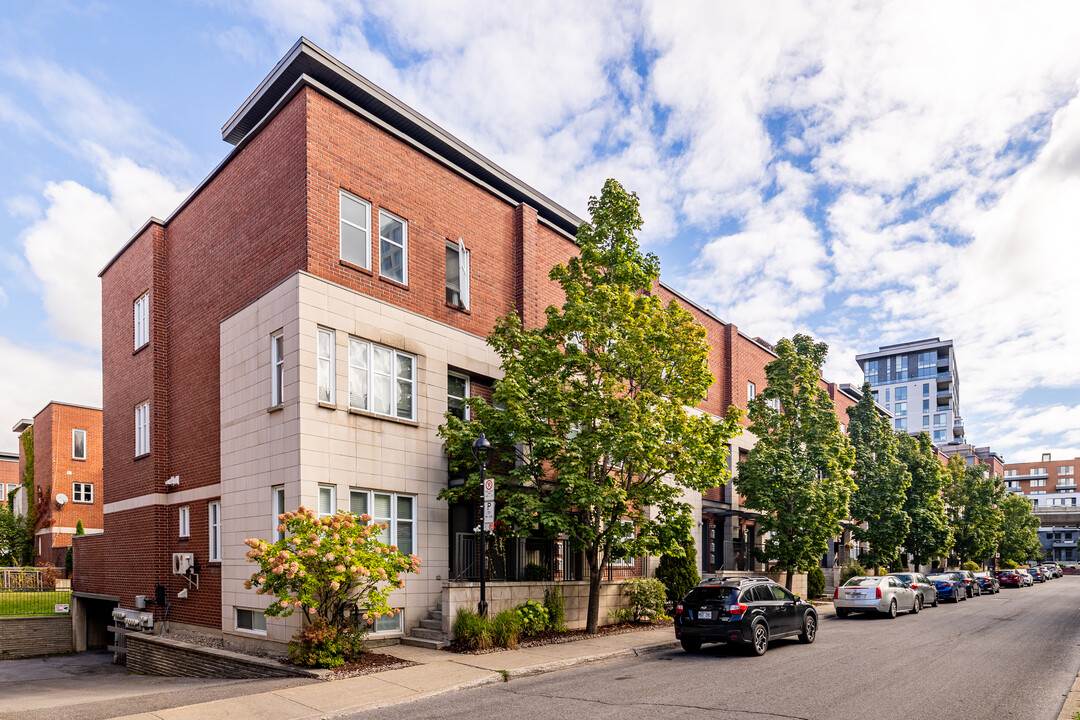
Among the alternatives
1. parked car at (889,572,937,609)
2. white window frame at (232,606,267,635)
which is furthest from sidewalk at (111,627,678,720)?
parked car at (889,572,937,609)

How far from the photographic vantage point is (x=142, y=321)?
77.8ft

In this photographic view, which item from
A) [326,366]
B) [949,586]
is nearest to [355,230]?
[326,366]

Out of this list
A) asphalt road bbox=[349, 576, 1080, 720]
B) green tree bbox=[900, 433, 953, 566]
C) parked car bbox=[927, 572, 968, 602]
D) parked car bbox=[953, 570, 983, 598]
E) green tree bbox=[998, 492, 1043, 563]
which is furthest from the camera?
green tree bbox=[998, 492, 1043, 563]

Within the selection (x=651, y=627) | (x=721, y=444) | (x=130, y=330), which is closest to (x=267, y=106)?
(x=130, y=330)

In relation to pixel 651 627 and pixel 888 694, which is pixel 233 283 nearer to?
pixel 651 627

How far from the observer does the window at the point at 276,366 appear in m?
16.8

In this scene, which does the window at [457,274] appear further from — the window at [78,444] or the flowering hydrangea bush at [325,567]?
the window at [78,444]

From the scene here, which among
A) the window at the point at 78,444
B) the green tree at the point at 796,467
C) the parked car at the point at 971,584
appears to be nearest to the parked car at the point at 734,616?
the green tree at the point at 796,467

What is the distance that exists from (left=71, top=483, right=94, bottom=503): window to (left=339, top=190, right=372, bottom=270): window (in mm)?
35185

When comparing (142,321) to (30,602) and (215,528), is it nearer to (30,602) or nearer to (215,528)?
(215,528)

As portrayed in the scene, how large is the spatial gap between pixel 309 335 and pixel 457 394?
516cm

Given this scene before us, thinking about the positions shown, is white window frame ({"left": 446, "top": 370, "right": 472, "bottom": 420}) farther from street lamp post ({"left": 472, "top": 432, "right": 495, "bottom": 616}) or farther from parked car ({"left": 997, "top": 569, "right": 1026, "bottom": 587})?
parked car ({"left": 997, "top": 569, "right": 1026, "bottom": 587})

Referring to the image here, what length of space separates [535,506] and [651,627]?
18.8 ft

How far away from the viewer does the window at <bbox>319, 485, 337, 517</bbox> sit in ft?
52.2
